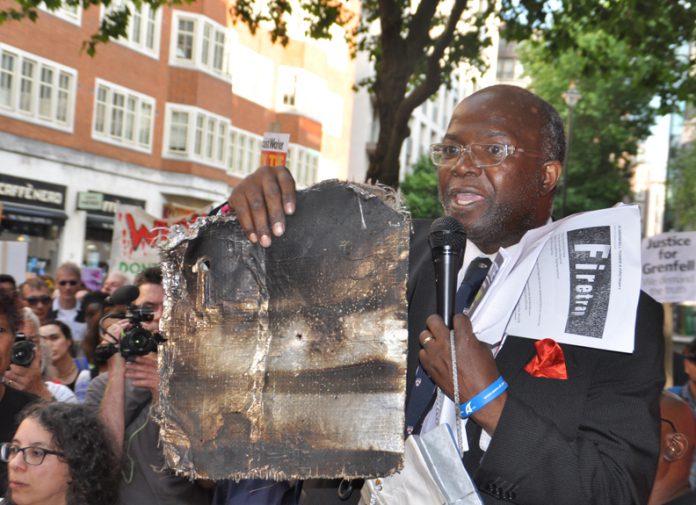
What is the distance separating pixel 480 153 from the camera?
2752 mm

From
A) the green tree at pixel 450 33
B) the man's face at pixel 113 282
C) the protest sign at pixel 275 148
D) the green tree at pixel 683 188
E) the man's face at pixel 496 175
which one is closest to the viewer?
the man's face at pixel 496 175

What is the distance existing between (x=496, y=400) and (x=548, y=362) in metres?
0.18

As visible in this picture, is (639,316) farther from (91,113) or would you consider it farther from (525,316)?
(91,113)

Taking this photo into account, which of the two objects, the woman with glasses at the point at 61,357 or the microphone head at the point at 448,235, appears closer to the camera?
the microphone head at the point at 448,235

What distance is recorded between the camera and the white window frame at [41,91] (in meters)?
21.9

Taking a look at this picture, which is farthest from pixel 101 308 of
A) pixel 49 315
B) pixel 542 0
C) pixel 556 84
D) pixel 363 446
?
pixel 556 84

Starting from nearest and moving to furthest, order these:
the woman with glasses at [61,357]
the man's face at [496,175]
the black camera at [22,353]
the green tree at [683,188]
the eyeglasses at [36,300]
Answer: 1. the man's face at [496,175]
2. the black camera at [22,353]
3. the woman with glasses at [61,357]
4. the eyeglasses at [36,300]
5. the green tree at [683,188]

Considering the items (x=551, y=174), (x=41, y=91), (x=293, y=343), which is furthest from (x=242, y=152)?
(x=293, y=343)

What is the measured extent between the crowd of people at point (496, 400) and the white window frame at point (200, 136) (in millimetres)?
24326

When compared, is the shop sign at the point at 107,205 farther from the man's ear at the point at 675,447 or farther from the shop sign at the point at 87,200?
the man's ear at the point at 675,447

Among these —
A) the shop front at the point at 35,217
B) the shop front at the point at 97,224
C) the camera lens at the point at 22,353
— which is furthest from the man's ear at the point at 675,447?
the shop front at the point at 97,224

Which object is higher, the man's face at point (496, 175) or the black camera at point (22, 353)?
the man's face at point (496, 175)

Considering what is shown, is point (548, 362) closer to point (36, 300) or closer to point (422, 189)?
point (36, 300)

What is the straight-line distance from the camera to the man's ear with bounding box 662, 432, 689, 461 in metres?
4.19
